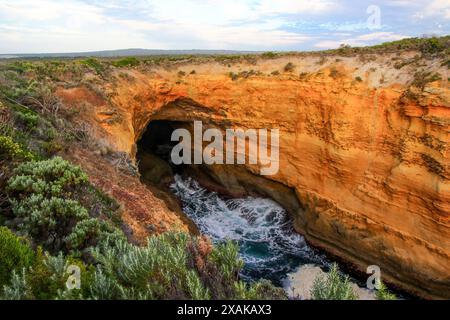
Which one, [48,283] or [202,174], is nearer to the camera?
[48,283]

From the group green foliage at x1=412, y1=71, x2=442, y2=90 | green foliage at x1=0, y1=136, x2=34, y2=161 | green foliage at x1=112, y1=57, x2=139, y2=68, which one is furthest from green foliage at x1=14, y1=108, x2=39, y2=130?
green foliage at x1=412, y1=71, x2=442, y2=90

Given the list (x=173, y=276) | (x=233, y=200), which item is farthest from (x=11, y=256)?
(x=233, y=200)

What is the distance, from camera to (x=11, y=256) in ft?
13.4

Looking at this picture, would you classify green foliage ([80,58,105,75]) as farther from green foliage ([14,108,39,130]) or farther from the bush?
the bush

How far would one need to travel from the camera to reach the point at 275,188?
18453mm

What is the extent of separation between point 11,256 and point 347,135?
1342cm

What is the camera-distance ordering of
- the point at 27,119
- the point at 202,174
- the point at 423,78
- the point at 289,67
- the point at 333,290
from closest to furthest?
the point at 333,290
the point at 27,119
the point at 423,78
the point at 289,67
the point at 202,174

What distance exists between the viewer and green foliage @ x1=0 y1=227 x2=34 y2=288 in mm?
3908

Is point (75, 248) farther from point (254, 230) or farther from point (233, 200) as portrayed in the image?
point (233, 200)

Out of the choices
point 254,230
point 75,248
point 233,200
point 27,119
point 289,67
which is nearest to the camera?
point 75,248

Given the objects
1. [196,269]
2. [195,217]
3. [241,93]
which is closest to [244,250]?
[195,217]

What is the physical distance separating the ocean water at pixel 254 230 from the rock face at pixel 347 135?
0.94 m

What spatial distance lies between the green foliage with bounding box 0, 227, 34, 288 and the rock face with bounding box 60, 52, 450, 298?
8762 mm

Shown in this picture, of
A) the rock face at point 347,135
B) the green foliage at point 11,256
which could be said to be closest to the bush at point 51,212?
the green foliage at point 11,256
